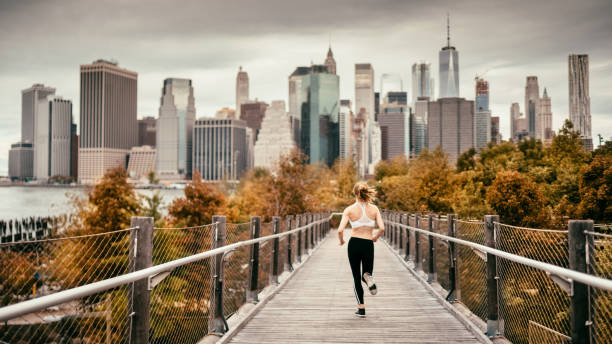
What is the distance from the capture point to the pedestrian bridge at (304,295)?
381cm

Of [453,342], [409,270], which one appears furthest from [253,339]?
[409,270]

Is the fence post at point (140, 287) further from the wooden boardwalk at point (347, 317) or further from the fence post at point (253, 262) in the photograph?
the fence post at point (253, 262)

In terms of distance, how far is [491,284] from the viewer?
18.8 ft

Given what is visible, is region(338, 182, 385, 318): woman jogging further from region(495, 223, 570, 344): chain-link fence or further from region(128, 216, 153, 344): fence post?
region(128, 216, 153, 344): fence post

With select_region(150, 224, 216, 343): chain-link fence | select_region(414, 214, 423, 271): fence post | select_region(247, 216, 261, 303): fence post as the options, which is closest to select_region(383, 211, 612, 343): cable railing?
select_region(414, 214, 423, 271): fence post

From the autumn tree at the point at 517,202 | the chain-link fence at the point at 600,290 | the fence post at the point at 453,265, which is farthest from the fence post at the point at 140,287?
the autumn tree at the point at 517,202

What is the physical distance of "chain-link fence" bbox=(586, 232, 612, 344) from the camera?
12.3 ft

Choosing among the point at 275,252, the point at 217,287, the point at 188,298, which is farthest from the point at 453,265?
the point at 188,298

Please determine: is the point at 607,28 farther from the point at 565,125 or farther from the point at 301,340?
the point at 301,340

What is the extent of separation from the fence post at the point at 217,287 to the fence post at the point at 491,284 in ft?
9.57

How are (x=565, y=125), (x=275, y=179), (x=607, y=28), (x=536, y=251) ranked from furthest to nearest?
(x=607, y=28) < (x=565, y=125) < (x=275, y=179) < (x=536, y=251)

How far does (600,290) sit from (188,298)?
4.95 metres

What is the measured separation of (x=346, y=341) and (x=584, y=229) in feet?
9.21

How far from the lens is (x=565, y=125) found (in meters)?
68.8
